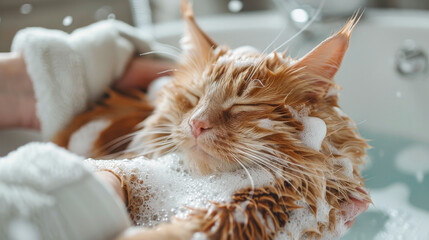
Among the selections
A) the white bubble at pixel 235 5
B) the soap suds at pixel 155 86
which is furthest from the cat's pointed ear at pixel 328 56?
the white bubble at pixel 235 5

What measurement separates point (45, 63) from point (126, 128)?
243mm

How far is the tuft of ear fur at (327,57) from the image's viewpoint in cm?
59

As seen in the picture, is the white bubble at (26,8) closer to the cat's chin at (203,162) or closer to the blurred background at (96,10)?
the blurred background at (96,10)

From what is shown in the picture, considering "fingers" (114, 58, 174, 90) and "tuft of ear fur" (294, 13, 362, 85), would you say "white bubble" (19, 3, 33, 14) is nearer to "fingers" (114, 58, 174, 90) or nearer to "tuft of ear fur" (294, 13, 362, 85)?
"fingers" (114, 58, 174, 90)

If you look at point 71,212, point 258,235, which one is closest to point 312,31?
point 258,235

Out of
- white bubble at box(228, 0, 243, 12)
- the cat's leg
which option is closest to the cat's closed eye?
the cat's leg

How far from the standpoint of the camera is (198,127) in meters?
0.61

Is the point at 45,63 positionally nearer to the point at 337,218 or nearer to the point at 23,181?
the point at 23,181

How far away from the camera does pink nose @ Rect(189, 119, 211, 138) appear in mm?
602

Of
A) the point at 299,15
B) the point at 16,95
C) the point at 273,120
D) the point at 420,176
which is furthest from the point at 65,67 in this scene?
the point at 420,176

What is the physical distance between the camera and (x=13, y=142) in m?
0.99

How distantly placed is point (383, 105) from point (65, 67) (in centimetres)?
92

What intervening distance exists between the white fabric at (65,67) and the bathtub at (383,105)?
0.12m

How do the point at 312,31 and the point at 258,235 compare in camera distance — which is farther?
the point at 312,31
